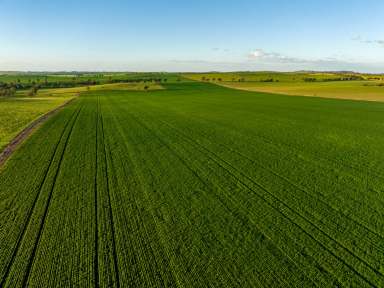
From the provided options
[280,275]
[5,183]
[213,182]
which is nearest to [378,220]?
[280,275]

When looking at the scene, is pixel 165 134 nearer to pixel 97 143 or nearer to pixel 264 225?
pixel 97 143

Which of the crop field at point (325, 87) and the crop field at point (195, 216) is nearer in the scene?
the crop field at point (195, 216)

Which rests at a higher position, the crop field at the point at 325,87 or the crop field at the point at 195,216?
the crop field at the point at 325,87

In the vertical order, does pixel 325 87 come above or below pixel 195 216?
above

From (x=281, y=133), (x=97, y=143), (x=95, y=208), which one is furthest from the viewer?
(x=281, y=133)

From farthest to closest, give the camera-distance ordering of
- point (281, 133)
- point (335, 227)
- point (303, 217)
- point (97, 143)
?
point (281, 133) < point (97, 143) < point (303, 217) < point (335, 227)

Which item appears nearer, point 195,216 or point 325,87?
point 195,216

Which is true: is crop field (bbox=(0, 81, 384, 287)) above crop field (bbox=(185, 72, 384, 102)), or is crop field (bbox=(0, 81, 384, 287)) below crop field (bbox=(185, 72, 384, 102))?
below

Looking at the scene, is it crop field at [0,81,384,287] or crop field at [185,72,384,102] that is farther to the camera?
crop field at [185,72,384,102]
